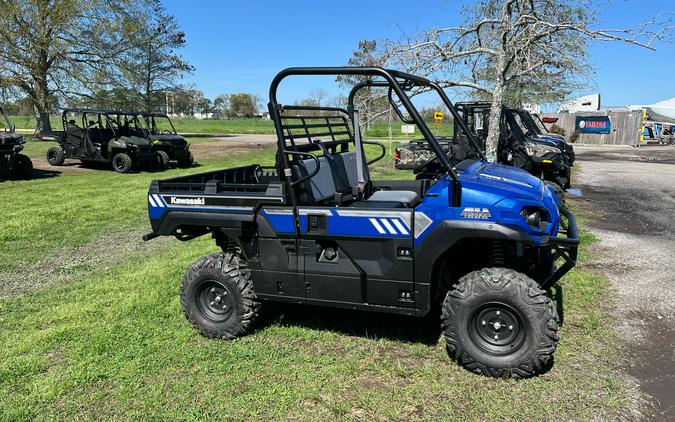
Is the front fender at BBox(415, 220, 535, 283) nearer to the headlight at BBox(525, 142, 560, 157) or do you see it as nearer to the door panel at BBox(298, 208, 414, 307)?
the door panel at BBox(298, 208, 414, 307)

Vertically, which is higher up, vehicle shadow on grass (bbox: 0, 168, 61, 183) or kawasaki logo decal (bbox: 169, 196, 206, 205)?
kawasaki logo decal (bbox: 169, 196, 206, 205)

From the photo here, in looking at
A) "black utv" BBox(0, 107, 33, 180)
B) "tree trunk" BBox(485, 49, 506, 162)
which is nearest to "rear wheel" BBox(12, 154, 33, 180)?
"black utv" BBox(0, 107, 33, 180)

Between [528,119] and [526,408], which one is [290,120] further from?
[528,119]

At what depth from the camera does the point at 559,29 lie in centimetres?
781

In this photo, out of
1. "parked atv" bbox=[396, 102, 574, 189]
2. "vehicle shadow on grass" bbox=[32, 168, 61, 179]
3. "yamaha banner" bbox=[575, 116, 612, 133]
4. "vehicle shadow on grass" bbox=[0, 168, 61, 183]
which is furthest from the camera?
"yamaha banner" bbox=[575, 116, 612, 133]

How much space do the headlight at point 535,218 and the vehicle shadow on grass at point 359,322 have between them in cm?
123

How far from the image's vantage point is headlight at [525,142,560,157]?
10477 mm

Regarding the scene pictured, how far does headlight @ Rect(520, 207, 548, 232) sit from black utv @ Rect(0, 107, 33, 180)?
1332 centimetres

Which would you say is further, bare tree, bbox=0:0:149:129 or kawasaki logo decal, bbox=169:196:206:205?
bare tree, bbox=0:0:149:129

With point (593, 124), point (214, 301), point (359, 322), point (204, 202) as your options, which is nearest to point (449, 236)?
point (359, 322)

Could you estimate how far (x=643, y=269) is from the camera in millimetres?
5699

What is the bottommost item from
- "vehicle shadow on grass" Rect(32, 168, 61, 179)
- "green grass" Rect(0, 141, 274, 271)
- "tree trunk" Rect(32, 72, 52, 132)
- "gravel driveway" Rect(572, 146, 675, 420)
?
"gravel driveway" Rect(572, 146, 675, 420)

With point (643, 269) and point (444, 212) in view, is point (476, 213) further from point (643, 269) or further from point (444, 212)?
point (643, 269)

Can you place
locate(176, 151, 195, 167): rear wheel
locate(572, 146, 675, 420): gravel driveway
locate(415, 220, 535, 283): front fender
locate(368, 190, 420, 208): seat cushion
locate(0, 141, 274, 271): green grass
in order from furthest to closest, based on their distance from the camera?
locate(176, 151, 195, 167): rear wheel < locate(0, 141, 274, 271): green grass < locate(368, 190, 420, 208): seat cushion < locate(572, 146, 675, 420): gravel driveway < locate(415, 220, 535, 283): front fender
